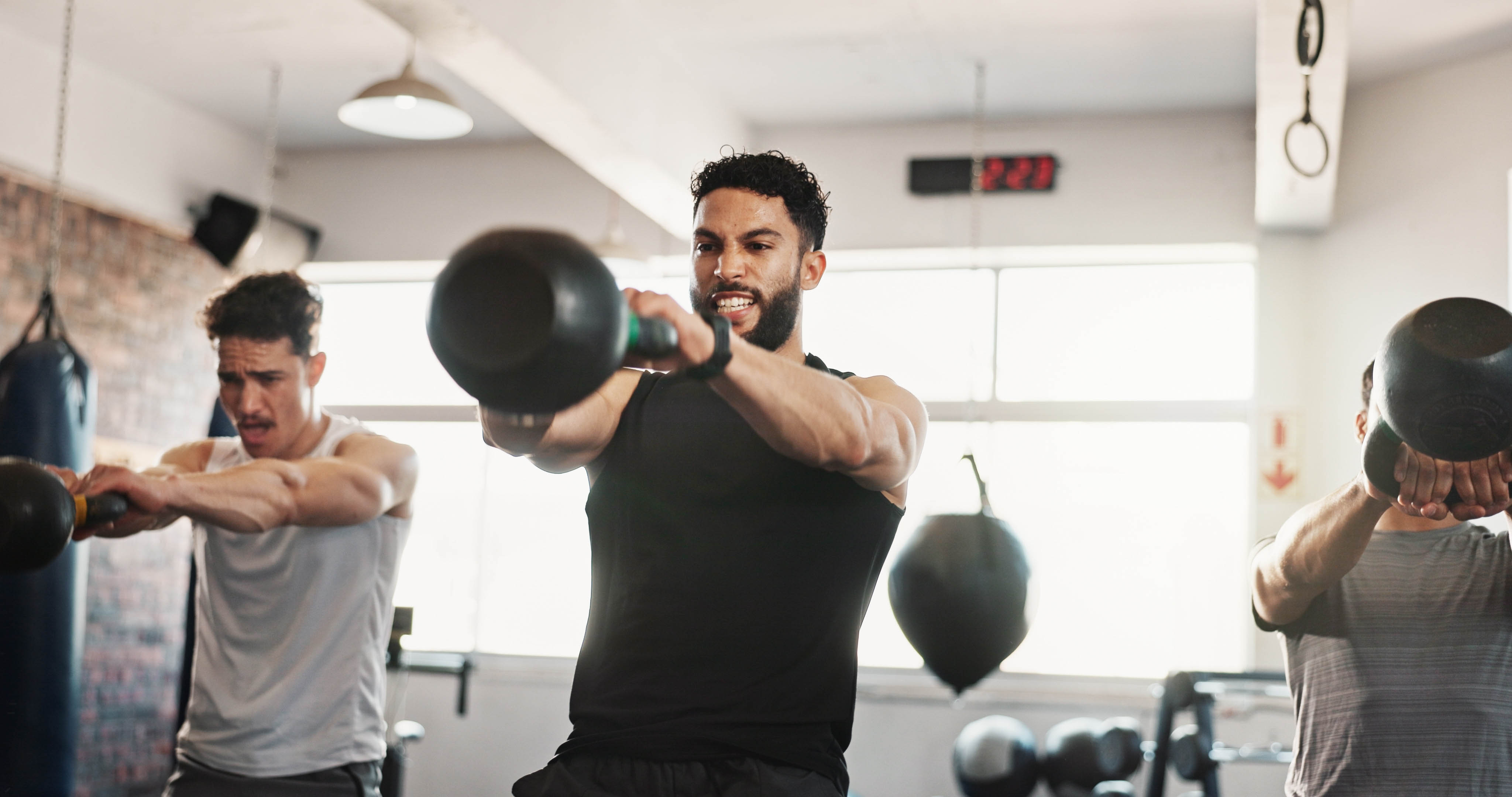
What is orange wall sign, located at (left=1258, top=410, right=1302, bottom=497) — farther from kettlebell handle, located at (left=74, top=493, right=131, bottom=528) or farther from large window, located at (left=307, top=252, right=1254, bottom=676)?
kettlebell handle, located at (left=74, top=493, right=131, bottom=528)

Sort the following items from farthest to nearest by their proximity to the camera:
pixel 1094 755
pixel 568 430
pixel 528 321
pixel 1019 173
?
1. pixel 1019 173
2. pixel 1094 755
3. pixel 568 430
4. pixel 528 321

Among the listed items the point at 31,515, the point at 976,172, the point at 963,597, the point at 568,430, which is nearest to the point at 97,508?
the point at 31,515

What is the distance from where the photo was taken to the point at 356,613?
2.50 meters

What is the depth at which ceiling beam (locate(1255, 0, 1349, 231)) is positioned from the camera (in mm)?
3855

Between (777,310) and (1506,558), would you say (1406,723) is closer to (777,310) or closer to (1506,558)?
(1506,558)

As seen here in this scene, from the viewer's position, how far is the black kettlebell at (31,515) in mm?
2023

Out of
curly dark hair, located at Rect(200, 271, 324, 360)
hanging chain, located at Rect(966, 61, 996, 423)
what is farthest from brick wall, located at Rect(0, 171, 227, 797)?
hanging chain, located at Rect(966, 61, 996, 423)

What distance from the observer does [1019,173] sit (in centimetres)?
607

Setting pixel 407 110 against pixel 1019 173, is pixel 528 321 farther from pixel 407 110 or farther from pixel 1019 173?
pixel 1019 173

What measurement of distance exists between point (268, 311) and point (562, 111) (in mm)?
2194

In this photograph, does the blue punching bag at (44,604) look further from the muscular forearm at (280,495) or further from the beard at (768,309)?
the beard at (768,309)

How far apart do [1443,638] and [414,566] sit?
561cm

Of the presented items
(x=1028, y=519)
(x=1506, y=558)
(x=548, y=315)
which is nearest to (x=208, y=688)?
(x=548, y=315)

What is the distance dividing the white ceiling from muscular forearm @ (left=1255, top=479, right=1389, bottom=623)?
10.4 feet
